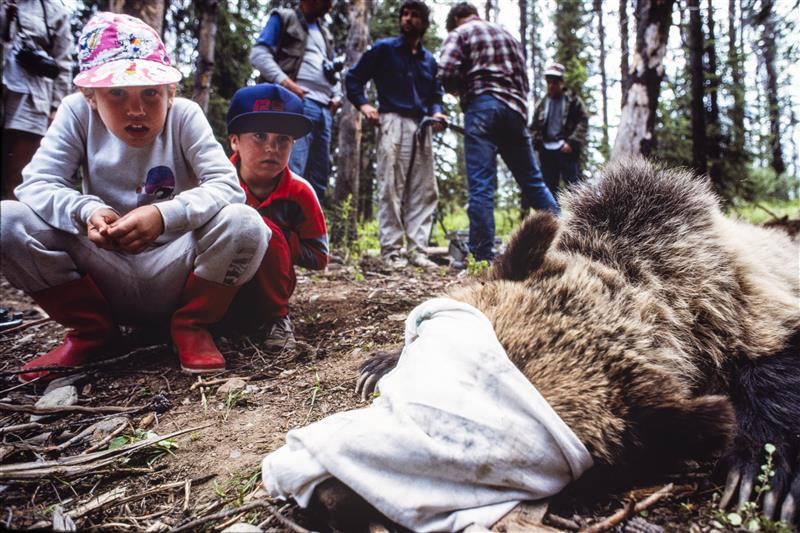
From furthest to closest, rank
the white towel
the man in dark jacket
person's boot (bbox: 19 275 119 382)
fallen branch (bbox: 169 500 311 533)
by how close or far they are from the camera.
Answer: the man in dark jacket < person's boot (bbox: 19 275 119 382) < fallen branch (bbox: 169 500 311 533) < the white towel

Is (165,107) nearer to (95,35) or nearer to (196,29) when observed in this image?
(95,35)

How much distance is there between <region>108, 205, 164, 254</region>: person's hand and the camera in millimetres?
2218

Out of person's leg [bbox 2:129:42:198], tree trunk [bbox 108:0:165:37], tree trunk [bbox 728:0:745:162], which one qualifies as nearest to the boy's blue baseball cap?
tree trunk [bbox 108:0:165:37]

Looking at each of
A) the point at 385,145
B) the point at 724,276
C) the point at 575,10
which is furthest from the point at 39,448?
the point at 575,10

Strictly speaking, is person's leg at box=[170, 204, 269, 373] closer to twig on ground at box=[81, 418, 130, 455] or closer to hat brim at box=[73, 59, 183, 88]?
twig on ground at box=[81, 418, 130, 455]

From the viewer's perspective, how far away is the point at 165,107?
2.58m

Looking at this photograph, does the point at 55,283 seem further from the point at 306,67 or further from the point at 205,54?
the point at 306,67

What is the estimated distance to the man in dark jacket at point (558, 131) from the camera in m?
8.41

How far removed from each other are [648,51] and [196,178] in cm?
499

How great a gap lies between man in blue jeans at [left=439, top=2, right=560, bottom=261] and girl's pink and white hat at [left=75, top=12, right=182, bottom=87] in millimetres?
3574

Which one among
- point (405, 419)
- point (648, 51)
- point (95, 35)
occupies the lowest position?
point (405, 419)

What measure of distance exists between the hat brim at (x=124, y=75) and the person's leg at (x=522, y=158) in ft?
12.8

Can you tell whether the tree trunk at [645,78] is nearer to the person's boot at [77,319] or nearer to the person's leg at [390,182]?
the person's leg at [390,182]

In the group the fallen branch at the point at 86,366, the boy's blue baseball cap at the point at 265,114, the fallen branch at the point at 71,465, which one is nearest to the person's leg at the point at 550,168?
the boy's blue baseball cap at the point at 265,114
